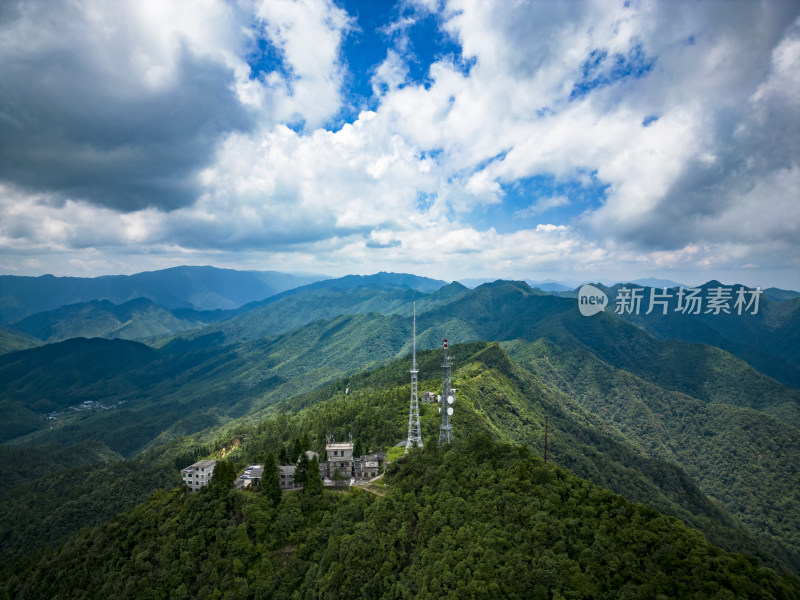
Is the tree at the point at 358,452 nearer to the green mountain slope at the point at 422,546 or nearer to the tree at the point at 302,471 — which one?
the green mountain slope at the point at 422,546

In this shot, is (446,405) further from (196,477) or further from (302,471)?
(196,477)

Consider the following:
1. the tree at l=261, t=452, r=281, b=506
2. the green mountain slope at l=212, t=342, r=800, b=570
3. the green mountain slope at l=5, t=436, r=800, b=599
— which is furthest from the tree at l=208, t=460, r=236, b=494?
the green mountain slope at l=212, t=342, r=800, b=570

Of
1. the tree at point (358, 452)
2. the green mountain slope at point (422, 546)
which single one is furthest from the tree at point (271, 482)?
the tree at point (358, 452)

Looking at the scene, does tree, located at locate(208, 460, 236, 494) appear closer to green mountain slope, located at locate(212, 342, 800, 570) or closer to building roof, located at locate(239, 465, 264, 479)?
building roof, located at locate(239, 465, 264, 479)

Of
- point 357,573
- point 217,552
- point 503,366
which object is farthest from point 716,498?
point 217,552

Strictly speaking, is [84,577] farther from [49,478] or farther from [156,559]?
[49,478]

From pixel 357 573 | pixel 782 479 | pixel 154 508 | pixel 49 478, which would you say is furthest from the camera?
pixel 782 479

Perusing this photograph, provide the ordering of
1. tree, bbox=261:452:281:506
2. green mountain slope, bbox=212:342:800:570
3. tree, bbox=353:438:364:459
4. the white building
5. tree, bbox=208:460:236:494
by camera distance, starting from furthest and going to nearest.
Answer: green mountain slope, bbox=212:342:800:570
tree, bbox=353:438:364:459
the white building
tree, bbox=208:460:236:494
tree, bbox=261:452:281:506

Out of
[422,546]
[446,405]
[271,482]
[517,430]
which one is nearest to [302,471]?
[271,482]
